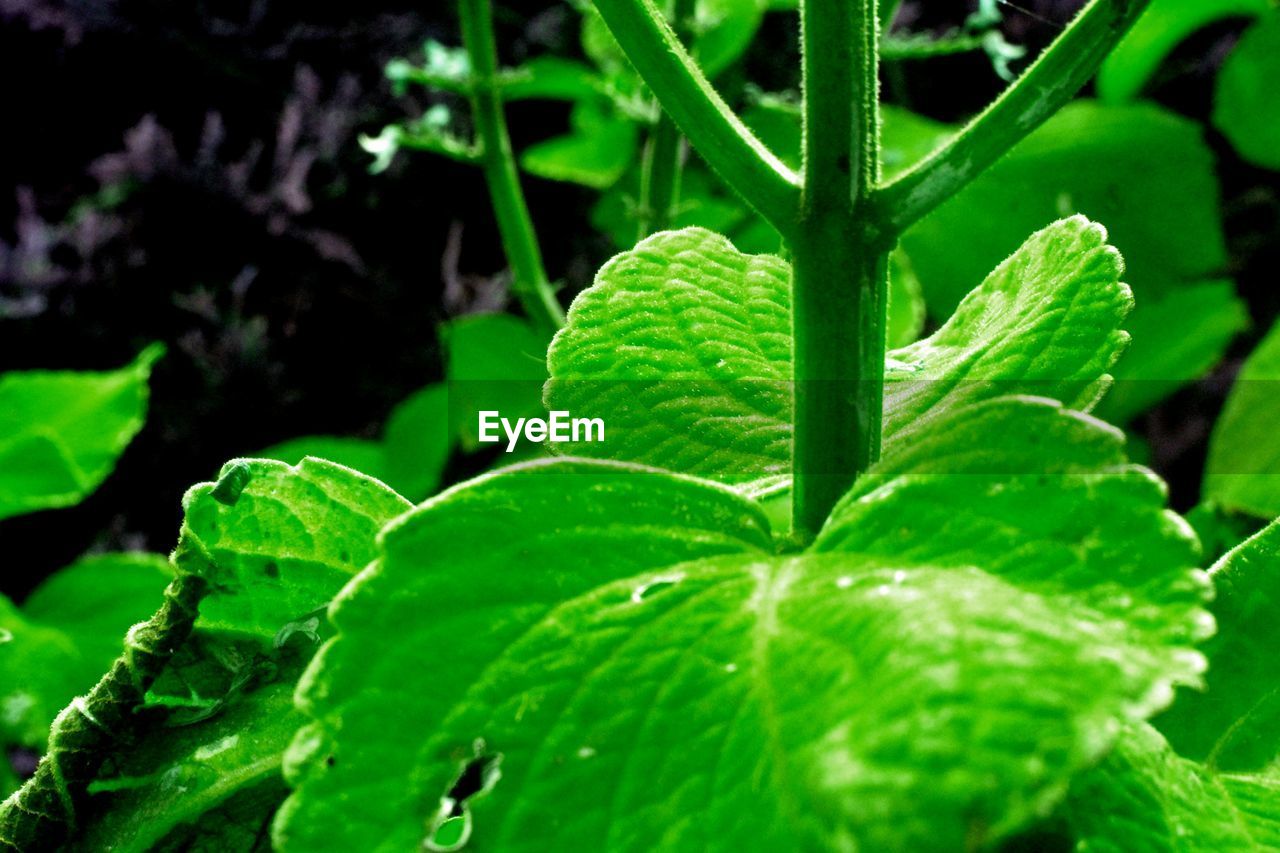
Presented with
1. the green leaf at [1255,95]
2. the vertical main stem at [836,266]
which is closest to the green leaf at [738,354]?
the vertical main stem at [836,266]

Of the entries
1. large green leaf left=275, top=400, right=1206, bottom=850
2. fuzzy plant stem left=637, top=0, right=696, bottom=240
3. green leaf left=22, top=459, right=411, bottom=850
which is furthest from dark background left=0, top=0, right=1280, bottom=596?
large green leaf left=275, top=400, right=1206, bottom=850

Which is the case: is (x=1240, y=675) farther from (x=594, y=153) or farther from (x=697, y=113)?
(x=594, y=153)

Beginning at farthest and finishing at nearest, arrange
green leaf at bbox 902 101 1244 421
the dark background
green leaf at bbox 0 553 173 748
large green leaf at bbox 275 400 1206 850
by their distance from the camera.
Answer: the dark background < green leaf at bbox 902 101 1244 421 < green leaf at bbox 0 553 173 748 < large green leaf at bbox 275 400 1206 850

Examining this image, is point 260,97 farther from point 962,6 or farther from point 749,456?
point 749,456

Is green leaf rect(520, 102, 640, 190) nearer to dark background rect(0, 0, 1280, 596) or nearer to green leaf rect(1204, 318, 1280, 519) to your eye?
dark background rect(0, 0, 1280, 596)

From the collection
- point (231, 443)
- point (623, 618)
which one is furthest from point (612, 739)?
point (231, 443)

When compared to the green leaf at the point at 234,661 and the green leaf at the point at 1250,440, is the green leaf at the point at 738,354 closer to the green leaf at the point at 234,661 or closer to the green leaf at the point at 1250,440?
the green leaf at the point at 234,661
